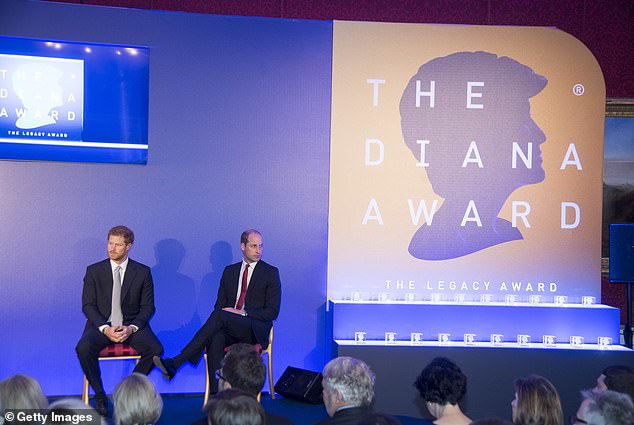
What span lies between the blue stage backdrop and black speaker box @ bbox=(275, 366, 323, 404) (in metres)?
0.48

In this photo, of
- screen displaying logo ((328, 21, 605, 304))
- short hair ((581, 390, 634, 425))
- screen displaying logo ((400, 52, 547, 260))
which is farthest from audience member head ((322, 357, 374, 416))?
screen displaying logo ((400, 52, 547, 260))

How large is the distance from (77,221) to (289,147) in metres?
1.83

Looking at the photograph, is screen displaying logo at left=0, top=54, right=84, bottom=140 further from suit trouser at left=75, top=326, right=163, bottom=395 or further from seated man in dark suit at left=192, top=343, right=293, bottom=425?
seated man in dark suit at left=192, top=343, right=293, bottom=425

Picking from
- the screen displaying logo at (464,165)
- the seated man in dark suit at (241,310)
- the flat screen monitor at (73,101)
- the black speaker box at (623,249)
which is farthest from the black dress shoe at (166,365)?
the black speaker box at (623,249)

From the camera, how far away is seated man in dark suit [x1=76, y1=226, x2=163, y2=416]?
5254 mm

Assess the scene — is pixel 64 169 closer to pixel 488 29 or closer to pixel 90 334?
pixel 90 334

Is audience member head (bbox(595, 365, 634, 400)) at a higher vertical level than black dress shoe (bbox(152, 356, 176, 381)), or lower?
higher

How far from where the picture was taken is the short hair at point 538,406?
3.04 metres

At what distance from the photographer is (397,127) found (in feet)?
20.8

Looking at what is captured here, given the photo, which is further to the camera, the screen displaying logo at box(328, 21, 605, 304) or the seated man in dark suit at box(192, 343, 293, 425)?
the screen displaying logo at box(328, 21, 605, 304)

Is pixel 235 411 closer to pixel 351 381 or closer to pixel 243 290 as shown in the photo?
pixel 351 381

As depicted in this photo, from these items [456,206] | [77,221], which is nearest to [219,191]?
[77,221]

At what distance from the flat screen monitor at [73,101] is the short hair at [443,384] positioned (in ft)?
11.0

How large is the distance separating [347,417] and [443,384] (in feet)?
2.07
